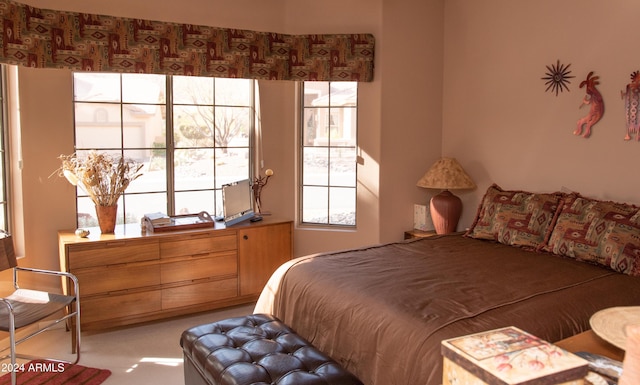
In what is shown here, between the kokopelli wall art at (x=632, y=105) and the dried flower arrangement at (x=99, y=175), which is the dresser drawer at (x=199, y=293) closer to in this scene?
the dried flower arrangement at (x=99, y=175)

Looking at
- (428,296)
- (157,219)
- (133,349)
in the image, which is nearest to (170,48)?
(157,219)

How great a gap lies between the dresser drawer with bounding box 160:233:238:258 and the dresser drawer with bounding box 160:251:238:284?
5 centimetres

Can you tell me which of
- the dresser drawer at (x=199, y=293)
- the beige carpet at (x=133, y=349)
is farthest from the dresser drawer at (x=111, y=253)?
the beige carpet at (x=133, y=349)

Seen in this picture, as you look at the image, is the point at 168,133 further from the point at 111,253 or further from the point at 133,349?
the point at 133,349

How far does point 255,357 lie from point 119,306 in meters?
1.78

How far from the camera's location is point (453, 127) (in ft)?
15.0

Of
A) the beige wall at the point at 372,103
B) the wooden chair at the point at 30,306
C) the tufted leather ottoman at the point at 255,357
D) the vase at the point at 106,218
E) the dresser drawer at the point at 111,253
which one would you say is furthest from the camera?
the beige wall at the point at 372,103

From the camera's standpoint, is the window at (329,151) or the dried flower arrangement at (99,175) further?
the window at (329,151)

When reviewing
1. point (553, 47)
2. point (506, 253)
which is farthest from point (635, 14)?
point (506, 253)

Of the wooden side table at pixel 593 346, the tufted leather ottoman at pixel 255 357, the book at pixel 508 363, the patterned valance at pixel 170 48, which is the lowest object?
the tufted leather ottoman at pixel 255 357

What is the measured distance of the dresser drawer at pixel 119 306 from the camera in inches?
141

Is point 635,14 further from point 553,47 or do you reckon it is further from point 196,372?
point 196,372

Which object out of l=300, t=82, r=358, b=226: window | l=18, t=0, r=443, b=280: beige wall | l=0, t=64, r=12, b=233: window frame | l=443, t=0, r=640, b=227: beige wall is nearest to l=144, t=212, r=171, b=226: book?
A: l=18, t=0, r=443, b=280: beige wall

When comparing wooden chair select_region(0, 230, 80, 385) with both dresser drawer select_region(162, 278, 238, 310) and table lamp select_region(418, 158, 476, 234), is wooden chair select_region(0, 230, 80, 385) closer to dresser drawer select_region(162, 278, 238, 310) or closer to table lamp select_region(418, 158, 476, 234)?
dresser drawer select_region(162, 278, 238, 310)
